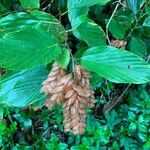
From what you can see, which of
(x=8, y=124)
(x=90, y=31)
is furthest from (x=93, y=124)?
(x=90, y=31)

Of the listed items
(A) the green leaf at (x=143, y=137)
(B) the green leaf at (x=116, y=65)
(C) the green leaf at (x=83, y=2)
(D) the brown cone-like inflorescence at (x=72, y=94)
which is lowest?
(A) the green leaf at (x=143, y=137)

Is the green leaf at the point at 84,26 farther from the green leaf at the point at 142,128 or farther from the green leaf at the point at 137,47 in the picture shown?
the green leaf at the point at 142,128

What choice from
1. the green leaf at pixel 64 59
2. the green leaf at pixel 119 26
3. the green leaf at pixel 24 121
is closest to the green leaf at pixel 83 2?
the green leaf at pixel 64 59

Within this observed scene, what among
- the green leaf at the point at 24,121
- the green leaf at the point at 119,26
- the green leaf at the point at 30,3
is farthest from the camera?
the green leaf at the point at 24,121

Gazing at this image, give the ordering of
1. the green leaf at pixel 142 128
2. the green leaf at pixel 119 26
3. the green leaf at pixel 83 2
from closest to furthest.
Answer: the green leaf at pixel 83 2 → the green leaf at pixel 119 26 → the green leaf at pixel 142 128

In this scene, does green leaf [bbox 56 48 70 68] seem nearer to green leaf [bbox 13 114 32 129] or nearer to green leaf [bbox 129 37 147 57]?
green leaf [bbox 129 37 147 57]

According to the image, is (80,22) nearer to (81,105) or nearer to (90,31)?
(90,31)

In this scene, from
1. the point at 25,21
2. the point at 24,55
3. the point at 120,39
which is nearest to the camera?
the point at 24,55
